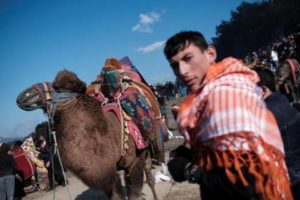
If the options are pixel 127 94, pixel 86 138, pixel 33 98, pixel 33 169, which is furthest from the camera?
pixel 33 169

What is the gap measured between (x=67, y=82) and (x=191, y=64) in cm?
297

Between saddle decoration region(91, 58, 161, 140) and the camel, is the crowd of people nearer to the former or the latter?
saddle decoration region(91, 58, 161, 140)

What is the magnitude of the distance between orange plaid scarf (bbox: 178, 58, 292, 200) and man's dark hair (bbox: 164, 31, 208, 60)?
0.24m

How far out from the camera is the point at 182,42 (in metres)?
1.83

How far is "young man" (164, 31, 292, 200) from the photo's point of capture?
149 cm

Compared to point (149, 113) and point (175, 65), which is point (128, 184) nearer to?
point (149, 113)

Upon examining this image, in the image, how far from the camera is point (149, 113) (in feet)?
18.8

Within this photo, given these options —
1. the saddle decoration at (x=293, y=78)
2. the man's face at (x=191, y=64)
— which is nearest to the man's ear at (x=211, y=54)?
the man's face at (x=191, y=64)

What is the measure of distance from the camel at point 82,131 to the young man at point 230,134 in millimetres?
2443

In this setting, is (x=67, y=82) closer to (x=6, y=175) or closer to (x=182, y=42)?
(x=182, y=42)

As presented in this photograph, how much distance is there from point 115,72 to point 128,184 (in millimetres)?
1652

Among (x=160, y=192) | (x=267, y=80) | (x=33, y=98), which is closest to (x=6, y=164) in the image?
(x=160, y=192)

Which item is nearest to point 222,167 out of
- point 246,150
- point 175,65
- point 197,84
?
point 246,150

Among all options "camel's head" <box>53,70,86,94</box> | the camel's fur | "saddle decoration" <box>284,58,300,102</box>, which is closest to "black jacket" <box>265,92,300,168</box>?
the camel's fur
